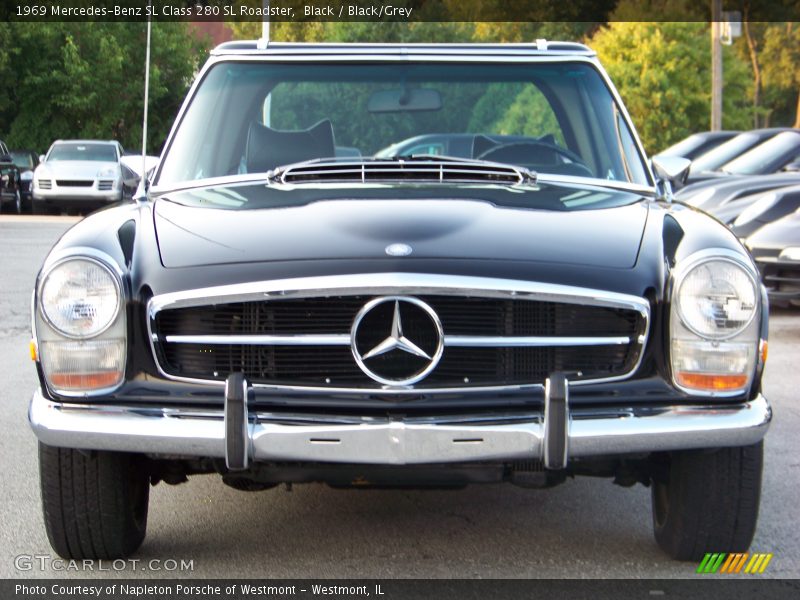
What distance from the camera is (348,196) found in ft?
13.7

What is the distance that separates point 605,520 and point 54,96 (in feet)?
117

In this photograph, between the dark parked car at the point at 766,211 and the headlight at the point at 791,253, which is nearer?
the headlight at the point at 791,253

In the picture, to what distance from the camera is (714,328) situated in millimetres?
3623

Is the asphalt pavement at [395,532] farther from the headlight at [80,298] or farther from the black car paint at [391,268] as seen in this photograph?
the headlight at [80,298]

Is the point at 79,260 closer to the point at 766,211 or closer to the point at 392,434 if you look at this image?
the point at 392,434

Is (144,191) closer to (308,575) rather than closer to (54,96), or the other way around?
(308,575)

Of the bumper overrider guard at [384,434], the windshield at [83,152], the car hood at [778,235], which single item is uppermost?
the bumper overrider guard at [384,434]

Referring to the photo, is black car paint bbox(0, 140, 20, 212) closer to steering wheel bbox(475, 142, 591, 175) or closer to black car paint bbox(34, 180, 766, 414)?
steering wheel bbox(475, 142, 591, 175)

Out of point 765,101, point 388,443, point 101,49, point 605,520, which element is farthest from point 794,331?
point 765,101

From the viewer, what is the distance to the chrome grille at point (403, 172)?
4512 millimetres

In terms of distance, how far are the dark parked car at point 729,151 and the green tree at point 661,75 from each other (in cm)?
1945

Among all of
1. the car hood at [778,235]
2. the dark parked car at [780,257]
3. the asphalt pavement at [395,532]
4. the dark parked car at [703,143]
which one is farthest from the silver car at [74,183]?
the asphalt pavement at [395,532]

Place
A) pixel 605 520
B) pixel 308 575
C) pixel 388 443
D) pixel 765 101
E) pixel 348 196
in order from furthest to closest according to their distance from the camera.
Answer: pixel 765 101, pixel 605 520, pixel 348 196, pixel 308 575, pixel 388 443

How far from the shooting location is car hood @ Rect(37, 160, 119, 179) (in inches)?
980
